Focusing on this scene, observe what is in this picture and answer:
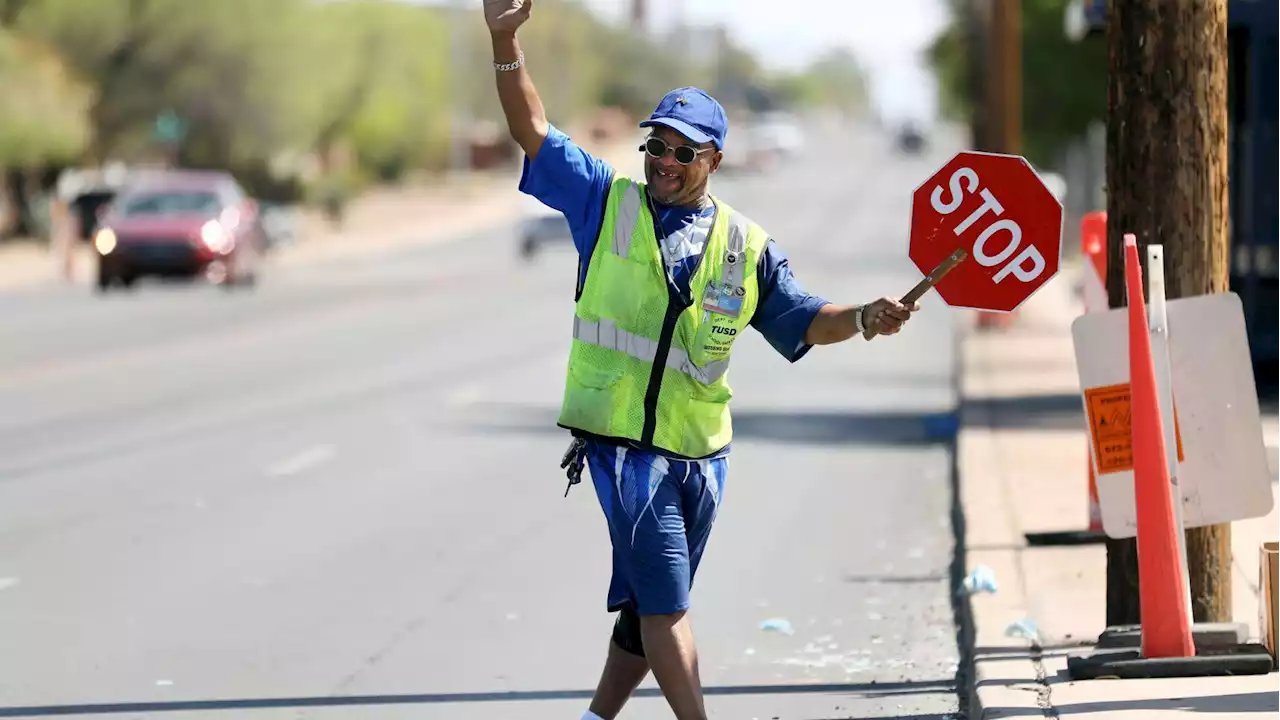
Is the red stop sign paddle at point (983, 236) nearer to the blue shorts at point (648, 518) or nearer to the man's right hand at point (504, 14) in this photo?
the blue shorts at point (648, 518)

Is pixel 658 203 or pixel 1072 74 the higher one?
pixel 1072 74

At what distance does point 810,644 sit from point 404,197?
8463 centimetres

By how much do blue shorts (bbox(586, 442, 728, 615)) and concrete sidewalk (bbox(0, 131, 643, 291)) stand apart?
3750 centimetres

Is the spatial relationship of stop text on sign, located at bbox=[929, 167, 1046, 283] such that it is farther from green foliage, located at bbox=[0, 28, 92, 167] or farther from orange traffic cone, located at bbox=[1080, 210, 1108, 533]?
green foliage, located at bbox=[0, 28, 92, 167]

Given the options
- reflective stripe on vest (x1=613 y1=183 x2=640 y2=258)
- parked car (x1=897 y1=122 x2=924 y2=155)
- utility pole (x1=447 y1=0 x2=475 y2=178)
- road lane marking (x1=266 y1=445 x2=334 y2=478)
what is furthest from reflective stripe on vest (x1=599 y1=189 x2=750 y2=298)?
parked car (x1=897 y1=122 x2=924 y2=155)

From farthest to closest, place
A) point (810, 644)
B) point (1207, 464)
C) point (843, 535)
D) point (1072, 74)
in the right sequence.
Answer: point (1072, 74), point (843, 535), point (810, 644), point (1207, 464)

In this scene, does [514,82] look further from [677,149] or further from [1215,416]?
[1215,416]

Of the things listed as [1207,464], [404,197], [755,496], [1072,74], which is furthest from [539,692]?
[404,197]

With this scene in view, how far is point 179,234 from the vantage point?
121ft

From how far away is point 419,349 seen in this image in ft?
87.5

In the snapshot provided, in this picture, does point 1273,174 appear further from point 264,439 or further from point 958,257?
point 958,257

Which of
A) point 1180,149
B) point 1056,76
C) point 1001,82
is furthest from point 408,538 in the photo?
point 1056,76

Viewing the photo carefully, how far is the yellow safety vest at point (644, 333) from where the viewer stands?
20.9 ft

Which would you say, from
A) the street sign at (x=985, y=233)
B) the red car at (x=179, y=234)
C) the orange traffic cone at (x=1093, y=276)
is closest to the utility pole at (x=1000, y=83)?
the red car at (x=179, y=234)
